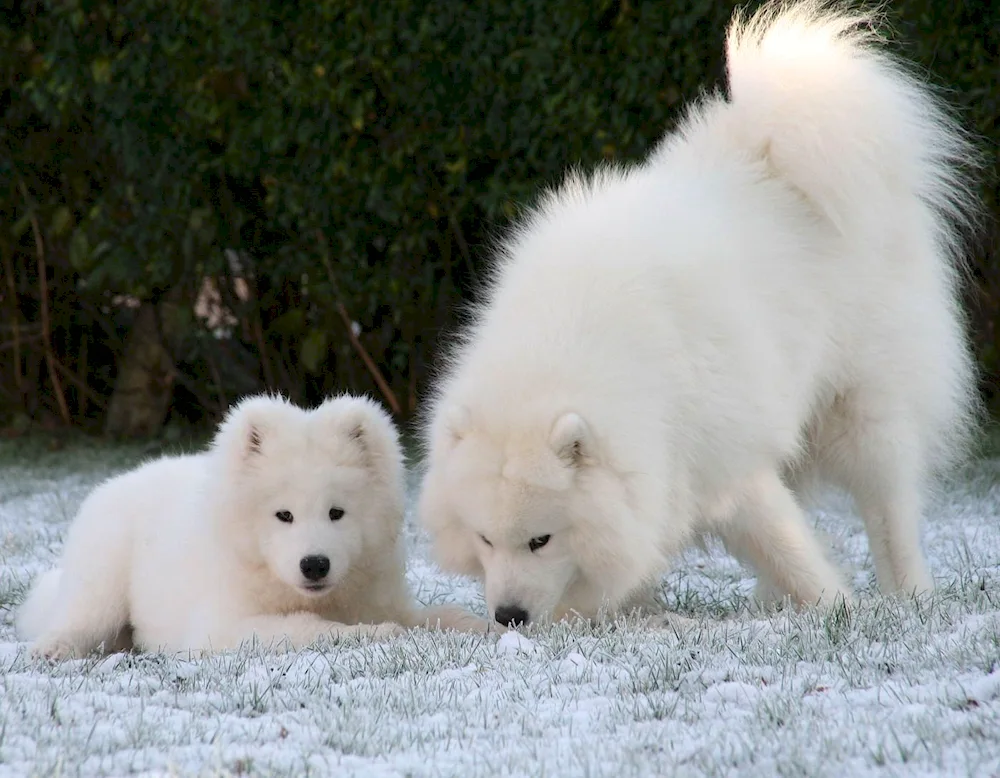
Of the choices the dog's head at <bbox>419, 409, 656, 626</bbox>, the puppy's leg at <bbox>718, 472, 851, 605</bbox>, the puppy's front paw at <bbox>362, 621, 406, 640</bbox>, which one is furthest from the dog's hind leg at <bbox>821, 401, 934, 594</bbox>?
the puppy's front paw at <bbox>362, 621, 406, 640</bbox>

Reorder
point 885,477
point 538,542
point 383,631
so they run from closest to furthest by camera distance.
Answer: point 538,542 < point 383,631 < point 885,477

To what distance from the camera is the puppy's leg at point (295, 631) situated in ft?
13.7

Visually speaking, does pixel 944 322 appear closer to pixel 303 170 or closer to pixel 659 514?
pixel 659 514

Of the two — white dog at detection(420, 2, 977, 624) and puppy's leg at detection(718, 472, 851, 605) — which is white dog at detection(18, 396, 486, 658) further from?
puppy's leg at detection(718, 472, 851, 605)

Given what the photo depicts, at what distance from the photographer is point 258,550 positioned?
4348 mm

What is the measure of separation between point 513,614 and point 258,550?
0.83 metres

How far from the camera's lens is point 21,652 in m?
4.42

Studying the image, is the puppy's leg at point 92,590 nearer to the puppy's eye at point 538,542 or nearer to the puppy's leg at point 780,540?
the puppy's eye at point 538,542

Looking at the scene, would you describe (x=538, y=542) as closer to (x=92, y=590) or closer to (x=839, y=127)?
(x=92, y=590)

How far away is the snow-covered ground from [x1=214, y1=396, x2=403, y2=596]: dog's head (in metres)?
0.34

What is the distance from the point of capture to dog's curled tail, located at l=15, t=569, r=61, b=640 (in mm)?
4828

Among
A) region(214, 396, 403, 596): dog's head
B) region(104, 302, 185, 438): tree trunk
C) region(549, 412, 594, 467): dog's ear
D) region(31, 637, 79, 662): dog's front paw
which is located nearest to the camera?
region(549, 412, 594, 467): dog's ear

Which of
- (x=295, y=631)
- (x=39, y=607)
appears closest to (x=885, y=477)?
(x=295, y=631)

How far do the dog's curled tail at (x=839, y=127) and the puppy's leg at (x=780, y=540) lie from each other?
115 cm
